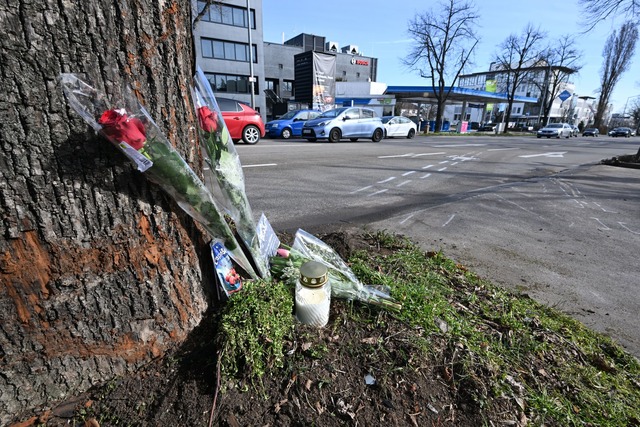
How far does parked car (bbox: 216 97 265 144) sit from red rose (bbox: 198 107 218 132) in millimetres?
10763

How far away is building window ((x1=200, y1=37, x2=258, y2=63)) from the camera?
29.3 m

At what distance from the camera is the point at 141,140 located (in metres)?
1.12

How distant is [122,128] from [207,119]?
1.58ft

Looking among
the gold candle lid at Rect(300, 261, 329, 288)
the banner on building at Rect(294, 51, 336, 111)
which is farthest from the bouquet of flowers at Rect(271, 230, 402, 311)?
the banner on building at Rect(294, 51, 336, 111)

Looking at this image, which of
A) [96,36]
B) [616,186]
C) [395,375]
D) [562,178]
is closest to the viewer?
[96,36]

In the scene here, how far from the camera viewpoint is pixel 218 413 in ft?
3.96

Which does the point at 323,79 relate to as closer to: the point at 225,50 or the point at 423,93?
the point at 225,50

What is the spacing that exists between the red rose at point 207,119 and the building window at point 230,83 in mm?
31700

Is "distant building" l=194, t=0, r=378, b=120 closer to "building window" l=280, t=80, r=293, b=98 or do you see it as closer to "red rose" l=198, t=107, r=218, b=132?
"building window" l=280, t=80, r=293, b=98

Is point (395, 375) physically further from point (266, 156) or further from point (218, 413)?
point (266, 156)

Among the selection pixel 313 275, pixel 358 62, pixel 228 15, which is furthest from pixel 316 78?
pixel 313 275

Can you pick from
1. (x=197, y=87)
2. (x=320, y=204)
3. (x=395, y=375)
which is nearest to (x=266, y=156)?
(x=320, y=204)

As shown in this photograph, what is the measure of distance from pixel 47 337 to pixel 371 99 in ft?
126

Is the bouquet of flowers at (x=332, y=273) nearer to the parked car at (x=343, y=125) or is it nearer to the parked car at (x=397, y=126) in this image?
the parked car at (x=343, y=125)
